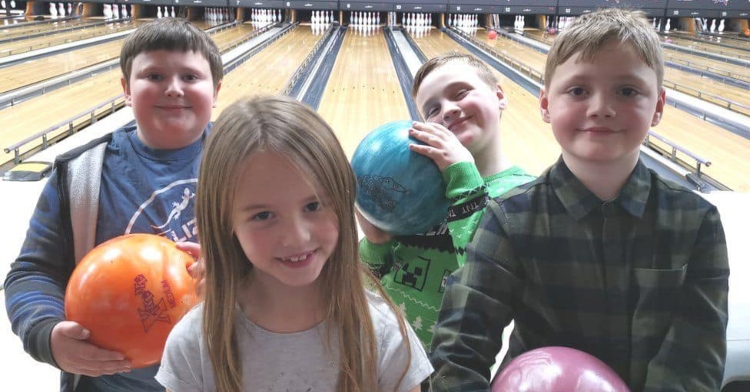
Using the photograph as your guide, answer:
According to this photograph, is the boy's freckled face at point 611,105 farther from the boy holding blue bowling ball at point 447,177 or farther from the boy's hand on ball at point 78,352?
the boy's hand on ball at point 78,352

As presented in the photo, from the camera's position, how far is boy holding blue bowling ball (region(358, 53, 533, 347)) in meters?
0.92

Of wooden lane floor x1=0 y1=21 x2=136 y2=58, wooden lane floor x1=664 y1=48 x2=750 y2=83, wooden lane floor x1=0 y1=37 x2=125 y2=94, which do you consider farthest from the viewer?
wooden lane floor x1=0 y1=21 x2=136 y2=58

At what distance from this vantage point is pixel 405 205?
0.93 m

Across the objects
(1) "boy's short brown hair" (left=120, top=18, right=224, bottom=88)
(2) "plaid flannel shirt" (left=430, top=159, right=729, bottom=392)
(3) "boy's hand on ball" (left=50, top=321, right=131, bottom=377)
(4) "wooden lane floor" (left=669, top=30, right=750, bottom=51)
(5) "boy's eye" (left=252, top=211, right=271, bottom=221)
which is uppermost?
Result: (4) "wooden lane floor" (left=669, top=30, right=750, bottom=51)

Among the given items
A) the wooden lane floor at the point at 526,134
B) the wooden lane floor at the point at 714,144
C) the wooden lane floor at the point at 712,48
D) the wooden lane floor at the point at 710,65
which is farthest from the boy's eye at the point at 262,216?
the wooden lane floor at the point at 712,48

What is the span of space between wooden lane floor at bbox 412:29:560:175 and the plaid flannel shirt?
241 cm

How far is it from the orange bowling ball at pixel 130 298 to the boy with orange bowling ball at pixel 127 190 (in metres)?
0.04

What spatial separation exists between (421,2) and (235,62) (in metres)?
4.05

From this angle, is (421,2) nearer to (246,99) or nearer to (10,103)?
(10,103)

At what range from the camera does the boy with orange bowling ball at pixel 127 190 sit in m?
0.96

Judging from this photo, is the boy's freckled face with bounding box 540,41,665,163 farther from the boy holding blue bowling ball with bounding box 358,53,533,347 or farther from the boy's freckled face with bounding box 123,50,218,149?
the boy's freckled face with bounding box 123,50,218,149

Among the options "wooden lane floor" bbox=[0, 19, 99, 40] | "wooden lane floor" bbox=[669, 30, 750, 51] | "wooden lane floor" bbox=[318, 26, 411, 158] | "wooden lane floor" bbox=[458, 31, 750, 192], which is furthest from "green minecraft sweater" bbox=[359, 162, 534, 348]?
"wooden lane floor" bbox=[669, 30, 750, 51]

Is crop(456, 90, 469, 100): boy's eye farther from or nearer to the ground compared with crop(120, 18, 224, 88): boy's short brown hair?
nearer to the ground

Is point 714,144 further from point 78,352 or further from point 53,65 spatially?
point 53,65
